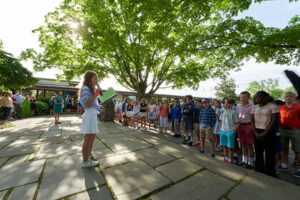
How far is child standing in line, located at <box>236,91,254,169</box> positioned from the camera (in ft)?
9.62

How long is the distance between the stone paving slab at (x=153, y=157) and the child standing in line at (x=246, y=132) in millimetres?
1934

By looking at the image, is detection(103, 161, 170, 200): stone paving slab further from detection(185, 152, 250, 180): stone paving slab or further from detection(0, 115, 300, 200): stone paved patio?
detection(185, 152, 250, 180): stone paving slab

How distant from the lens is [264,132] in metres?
2.43

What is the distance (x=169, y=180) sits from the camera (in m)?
1.98

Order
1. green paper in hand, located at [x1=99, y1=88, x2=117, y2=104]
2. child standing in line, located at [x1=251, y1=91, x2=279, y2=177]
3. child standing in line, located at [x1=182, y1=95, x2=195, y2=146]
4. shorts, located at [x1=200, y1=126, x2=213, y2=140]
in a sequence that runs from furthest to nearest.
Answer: child standing in line, located at [x1=182, y1=95, x2=195, y2=146] < shorts, located at [x1=200, y1=126, x2=213, y2=140] < green paper in hand, located at [x1=99, y1=88, x2=117, y2=104] < child standing in line, located at [x1=251, y1=91, x2=279, y2=177]

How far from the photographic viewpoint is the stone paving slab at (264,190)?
1.68m

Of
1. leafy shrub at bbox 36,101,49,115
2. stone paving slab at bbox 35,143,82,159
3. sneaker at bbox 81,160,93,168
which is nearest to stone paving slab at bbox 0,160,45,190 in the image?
stone paving slab at bbox 35,143,82,159

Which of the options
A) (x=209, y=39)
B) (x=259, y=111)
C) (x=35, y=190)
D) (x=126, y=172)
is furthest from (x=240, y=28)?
(x=35, y=190)

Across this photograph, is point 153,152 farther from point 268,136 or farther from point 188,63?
point 188,63

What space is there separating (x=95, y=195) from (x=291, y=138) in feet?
14.6

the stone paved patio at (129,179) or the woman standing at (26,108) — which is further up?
the woman standing at (26,108)

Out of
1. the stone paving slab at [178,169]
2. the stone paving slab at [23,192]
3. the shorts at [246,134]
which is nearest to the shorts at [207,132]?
the shorts at [246,134]

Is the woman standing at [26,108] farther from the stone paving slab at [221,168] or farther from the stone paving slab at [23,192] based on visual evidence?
the stone paving slab at [221,168]

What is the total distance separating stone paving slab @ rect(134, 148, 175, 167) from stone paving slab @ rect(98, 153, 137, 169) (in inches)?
9.5
